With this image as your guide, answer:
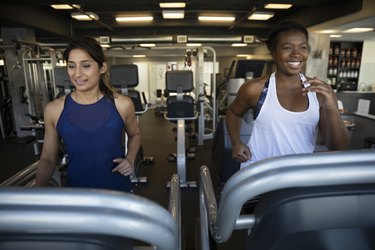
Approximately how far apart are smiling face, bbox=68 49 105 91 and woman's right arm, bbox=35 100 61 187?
154mm

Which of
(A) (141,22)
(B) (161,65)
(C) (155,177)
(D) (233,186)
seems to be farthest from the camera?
(B) (161,65)

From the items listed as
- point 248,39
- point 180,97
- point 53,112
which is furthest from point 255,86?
point 248,39

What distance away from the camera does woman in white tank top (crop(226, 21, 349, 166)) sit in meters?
0.99

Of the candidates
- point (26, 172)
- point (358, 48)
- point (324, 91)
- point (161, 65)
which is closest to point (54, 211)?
point (26, 172)

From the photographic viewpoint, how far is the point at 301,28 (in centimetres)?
102

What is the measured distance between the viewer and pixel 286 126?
1.02m

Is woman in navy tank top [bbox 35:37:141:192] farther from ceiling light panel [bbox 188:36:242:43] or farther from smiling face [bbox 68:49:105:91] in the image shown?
ceiling light panel [bbox 188:36:242:43]

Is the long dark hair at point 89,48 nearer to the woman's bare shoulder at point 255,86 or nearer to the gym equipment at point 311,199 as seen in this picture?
the woman's bare shoulder at point 255,86

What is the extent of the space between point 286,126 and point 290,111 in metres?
0.06

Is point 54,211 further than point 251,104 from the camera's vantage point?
No

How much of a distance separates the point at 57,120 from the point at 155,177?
233 cm

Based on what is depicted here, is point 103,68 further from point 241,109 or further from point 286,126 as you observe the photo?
point 286,126

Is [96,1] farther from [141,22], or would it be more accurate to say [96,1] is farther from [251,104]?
[251,104]

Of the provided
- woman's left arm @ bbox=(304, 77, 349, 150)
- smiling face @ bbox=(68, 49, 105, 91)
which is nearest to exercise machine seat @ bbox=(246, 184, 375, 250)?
woman's left arm @ bbox=(304, 77, 349, 150)
